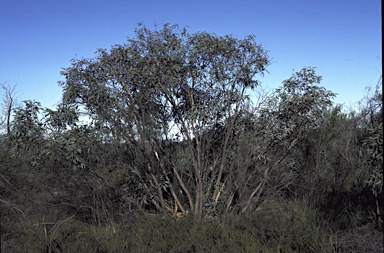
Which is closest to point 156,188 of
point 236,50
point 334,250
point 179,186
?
point 179,186

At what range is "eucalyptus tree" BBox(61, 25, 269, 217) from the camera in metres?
7.73

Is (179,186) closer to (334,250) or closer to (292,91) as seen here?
(292,91)

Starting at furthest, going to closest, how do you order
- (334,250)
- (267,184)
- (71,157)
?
(267,184) → (71,157) → (334,250)

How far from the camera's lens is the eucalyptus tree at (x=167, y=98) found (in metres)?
7.73

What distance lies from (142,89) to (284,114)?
2737 mm

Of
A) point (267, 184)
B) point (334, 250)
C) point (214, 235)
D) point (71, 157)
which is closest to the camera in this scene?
point (334, 250)

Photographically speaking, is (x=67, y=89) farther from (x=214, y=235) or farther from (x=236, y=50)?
(x=214, y=235)

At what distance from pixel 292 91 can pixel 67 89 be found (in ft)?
13.9

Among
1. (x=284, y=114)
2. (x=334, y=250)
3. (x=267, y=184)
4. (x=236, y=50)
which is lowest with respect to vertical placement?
(x=334, y=250)

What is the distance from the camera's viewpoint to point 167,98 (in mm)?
8062

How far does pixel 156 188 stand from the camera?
312 inches

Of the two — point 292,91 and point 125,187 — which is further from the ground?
point 292,91

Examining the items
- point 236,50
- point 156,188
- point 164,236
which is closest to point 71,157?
point 156,188

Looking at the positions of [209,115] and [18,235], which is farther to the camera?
[209,115]
